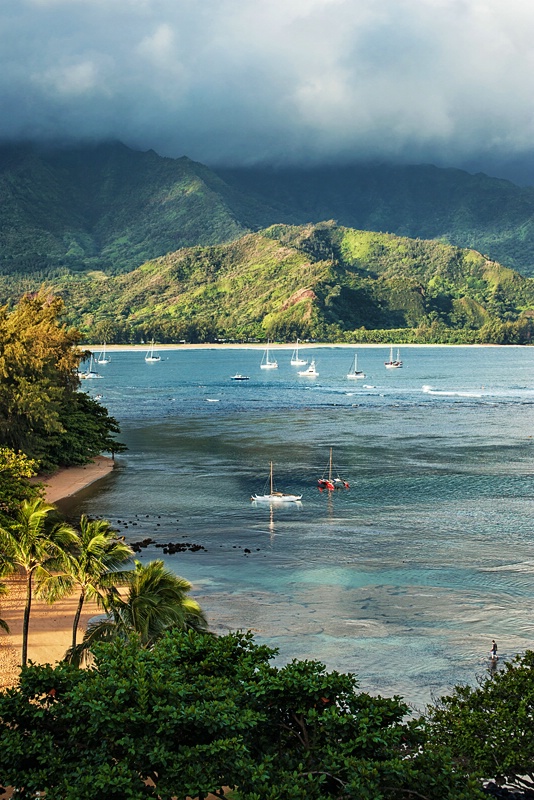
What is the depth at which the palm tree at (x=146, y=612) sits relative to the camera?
27.6m

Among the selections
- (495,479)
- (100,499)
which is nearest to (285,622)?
(100,499)

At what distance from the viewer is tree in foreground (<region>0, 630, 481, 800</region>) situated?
58.2ft

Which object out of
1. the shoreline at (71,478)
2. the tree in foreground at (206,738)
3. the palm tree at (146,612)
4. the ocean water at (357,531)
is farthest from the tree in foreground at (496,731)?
the shoreline at (71,478)

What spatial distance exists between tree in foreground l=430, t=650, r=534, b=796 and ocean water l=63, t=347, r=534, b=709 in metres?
10.3

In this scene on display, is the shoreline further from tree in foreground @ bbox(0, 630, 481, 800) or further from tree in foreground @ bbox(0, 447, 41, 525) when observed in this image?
tree in foreground @ bbox(0, 630, 481, 800)

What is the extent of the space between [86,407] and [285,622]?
166ft

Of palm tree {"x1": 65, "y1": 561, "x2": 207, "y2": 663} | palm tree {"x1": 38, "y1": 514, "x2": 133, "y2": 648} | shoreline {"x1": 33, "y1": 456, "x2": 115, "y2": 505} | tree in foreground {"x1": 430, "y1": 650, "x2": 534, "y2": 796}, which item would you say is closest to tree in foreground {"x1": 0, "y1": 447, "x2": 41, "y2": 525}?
palm tree {"x1": 38, "y1": 514, "x2": 133, "y2": 648}

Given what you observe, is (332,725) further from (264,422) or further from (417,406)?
(417,406)

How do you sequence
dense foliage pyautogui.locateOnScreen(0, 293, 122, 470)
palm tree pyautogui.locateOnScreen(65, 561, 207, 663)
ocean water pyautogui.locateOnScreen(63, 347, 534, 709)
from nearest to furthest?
palm tree pyautogui.locateOnScreen(65, 561, 207, 663) < ocean water pyautogui.locateOnScreen(63, 347, 534, 709) < dense foliage pyautogui.locateOnScreen(0, 293, 122, 470)

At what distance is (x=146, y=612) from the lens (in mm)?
28016

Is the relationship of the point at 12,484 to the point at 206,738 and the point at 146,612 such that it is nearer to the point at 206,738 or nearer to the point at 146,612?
the point at 146,612

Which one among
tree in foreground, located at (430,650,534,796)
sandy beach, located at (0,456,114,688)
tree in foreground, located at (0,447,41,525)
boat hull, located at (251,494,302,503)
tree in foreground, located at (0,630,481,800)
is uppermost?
tree in foreground, located at (0,447,41,525)

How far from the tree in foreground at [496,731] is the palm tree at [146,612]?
9.14m

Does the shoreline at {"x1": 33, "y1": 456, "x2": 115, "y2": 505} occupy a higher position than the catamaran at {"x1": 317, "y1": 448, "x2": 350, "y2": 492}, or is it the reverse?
the catamaran at {"x1": 317, "y1": 448, "x2": 350, "y2": 492}
